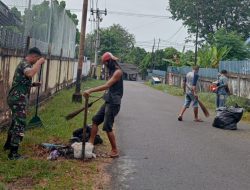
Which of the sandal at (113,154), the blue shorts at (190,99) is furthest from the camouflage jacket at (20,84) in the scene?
the blue shorts at (190,99)

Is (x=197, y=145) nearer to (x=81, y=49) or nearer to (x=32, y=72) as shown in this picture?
(x=32, y=72)

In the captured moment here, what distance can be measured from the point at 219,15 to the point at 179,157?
157 feet

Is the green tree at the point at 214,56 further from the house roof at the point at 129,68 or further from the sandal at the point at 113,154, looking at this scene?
the house roof at the point at 129,68

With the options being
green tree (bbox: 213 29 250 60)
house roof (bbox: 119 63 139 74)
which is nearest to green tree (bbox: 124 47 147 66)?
house roof (bbox: 119 63 139 74)

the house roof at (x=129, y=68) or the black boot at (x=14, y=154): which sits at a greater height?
the house roof at (x=129, y=68)

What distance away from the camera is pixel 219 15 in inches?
2128

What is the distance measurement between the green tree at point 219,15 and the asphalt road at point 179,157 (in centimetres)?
4240

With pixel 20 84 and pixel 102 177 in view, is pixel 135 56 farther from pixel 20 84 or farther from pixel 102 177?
pixel 102 177

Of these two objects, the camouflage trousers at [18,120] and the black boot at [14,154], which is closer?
the black boot at [14,154]

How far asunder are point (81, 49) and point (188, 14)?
40.0 m

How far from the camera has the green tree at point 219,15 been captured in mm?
53844

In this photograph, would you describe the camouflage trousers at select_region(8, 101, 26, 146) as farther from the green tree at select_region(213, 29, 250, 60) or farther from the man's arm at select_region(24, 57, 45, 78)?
the green tree at select_region(213, 29, 250, 60)

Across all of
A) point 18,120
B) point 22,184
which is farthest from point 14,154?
point 22,184

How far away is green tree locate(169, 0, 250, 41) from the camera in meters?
53.8
